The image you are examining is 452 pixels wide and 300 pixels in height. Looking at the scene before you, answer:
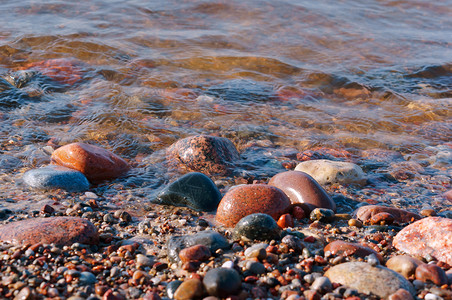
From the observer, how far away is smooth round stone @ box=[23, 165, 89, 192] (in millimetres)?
3945

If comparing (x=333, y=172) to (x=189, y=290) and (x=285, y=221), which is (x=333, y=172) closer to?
(x=285, y=221)

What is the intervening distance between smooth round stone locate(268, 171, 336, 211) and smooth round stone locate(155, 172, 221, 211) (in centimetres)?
61

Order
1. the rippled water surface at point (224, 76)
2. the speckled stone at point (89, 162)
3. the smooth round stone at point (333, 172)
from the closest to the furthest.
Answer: the speckled stone at point (89, 162) < the smooth round stone at point (333, 172) < the rippled water surface at point (224, 76)

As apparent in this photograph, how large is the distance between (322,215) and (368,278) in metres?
1.05

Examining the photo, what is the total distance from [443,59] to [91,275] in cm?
802

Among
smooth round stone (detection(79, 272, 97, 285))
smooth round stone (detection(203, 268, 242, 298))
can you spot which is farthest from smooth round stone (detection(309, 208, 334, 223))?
smooth round stone (detection(79, 272, 97, 285))

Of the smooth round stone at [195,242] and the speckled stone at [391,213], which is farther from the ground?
the smooth round stone at [195,242]

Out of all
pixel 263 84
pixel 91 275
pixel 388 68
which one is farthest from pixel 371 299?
pixel 388 68

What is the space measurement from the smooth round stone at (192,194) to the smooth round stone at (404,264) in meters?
1.52

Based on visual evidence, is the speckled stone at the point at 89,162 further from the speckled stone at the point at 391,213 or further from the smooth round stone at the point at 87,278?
the speckled stone at the point at 391,213

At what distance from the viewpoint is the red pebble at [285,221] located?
346 centimetres

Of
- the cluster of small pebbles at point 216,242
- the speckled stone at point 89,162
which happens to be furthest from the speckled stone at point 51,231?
the speckled stone at point 89,162

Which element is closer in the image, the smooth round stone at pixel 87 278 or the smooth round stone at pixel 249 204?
the smooth round stone at pixel 87 278

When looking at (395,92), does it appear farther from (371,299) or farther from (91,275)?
(91,275)
